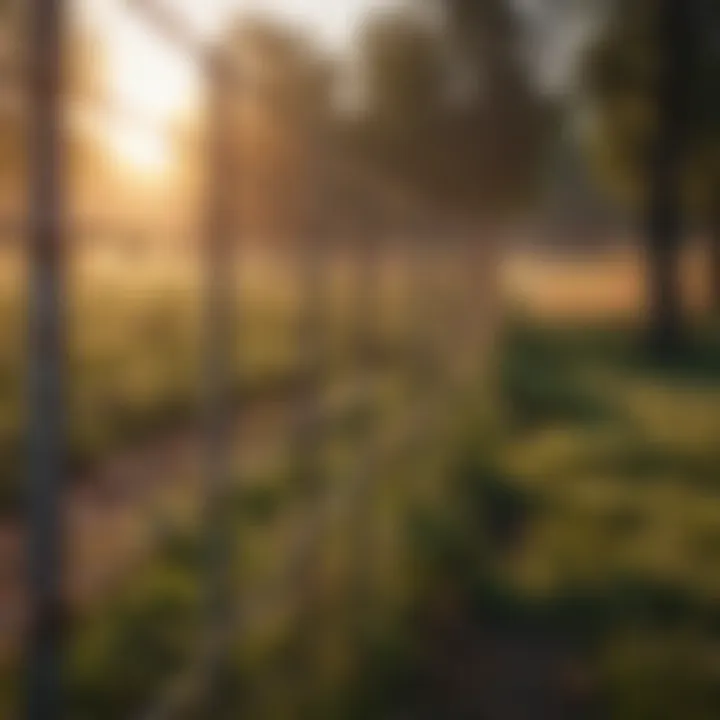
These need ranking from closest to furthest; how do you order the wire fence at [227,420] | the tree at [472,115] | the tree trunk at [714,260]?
the wire fence at [227,420]
the tree at [472,115]
the tree trunk at [714,260]

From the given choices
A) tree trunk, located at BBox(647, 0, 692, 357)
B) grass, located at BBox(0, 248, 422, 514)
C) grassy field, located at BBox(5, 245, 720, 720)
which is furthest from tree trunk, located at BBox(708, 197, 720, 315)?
grass, located at BBox(0, 248, 422, 514)

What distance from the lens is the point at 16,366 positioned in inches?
87.7

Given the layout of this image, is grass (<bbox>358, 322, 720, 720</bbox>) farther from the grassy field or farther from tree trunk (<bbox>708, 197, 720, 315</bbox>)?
tree trunk (<bbox>708, 197, 720, 315</bbox>)

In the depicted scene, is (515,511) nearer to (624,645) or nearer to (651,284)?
(624,645)

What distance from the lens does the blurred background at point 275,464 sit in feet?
7.04

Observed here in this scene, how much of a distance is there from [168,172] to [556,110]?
899 inches

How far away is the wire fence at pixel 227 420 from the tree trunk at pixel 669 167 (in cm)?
1778

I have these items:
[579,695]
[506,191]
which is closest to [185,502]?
[579,695]

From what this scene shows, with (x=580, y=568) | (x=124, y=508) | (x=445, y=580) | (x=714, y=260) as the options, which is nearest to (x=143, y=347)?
(x=124, y=508)

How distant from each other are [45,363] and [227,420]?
4.31ft

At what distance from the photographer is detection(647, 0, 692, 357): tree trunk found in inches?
937

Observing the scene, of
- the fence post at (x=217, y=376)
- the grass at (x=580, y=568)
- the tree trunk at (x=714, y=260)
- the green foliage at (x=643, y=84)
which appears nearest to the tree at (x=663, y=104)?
the green foliage at (x=643, y=84)

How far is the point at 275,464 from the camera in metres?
4.23

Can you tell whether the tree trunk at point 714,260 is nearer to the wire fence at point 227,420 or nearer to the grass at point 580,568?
the grass at point 580,568
